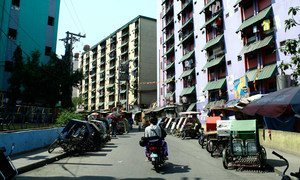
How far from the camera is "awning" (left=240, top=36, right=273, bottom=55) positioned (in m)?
22.1

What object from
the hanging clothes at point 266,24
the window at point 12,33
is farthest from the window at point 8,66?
the hanging clothes at point 266,24

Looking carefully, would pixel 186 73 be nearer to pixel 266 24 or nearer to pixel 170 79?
pixel 170 79

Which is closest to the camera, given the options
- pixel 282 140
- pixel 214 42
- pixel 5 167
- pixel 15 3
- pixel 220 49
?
pixel 5 167

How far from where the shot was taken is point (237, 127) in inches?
430

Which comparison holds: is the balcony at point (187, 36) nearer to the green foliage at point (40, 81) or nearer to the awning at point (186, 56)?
the awning at point (186, 56)

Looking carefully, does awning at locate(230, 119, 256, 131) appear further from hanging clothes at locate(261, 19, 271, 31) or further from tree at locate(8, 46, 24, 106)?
tree at locate(8, 46, 24, 106)

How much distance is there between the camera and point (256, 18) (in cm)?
2364

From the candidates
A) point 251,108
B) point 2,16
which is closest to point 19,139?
point 251,108

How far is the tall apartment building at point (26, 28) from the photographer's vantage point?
108 ft

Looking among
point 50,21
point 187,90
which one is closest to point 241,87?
point 187,90

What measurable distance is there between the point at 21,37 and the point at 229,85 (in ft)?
81.7

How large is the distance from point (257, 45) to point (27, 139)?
17935 mm

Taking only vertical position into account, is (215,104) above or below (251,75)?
below

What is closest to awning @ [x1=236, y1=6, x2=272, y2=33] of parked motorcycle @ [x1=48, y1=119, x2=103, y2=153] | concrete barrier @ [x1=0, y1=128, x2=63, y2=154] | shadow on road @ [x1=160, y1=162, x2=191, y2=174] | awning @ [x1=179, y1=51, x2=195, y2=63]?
awning @ [x1=179, y1=51, x2=195, y2=63]
